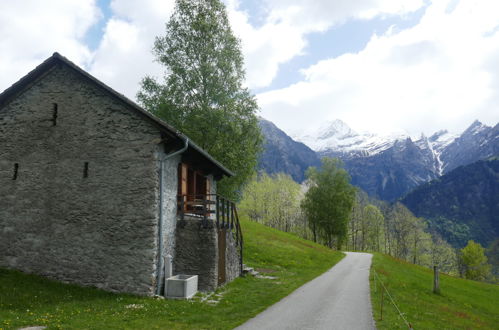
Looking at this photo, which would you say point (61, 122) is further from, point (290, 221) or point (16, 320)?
point (290, 221)

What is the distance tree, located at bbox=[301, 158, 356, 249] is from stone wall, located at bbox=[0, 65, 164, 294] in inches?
1820

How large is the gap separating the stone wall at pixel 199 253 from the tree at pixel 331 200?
43.1m

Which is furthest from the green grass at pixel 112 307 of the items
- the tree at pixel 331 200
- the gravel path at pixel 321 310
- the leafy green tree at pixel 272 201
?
the leafy green tree at pixel 272 201

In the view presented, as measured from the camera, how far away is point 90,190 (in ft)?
54.6

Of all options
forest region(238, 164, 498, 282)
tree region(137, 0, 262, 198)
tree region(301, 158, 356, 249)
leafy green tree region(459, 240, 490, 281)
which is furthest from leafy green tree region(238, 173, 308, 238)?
tree region(137, 0, 262, 198)

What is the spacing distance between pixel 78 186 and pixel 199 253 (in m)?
6.54

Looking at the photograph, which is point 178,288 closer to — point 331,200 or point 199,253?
point 199,253

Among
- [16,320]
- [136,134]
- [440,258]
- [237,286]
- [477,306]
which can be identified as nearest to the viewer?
[16,320]

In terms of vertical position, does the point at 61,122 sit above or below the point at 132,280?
above

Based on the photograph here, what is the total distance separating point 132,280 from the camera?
15594 millimetres

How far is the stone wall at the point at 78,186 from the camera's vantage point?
15.9m

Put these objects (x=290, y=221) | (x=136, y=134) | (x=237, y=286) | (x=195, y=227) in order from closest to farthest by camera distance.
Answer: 1. (x=136, y=134)
2. (x=195, y=227)
3. (x=237, y=286)
4. (x=290, y=221)

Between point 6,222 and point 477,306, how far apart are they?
32.3 meters

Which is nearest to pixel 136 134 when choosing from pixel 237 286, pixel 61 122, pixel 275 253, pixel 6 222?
pixel 61 122
